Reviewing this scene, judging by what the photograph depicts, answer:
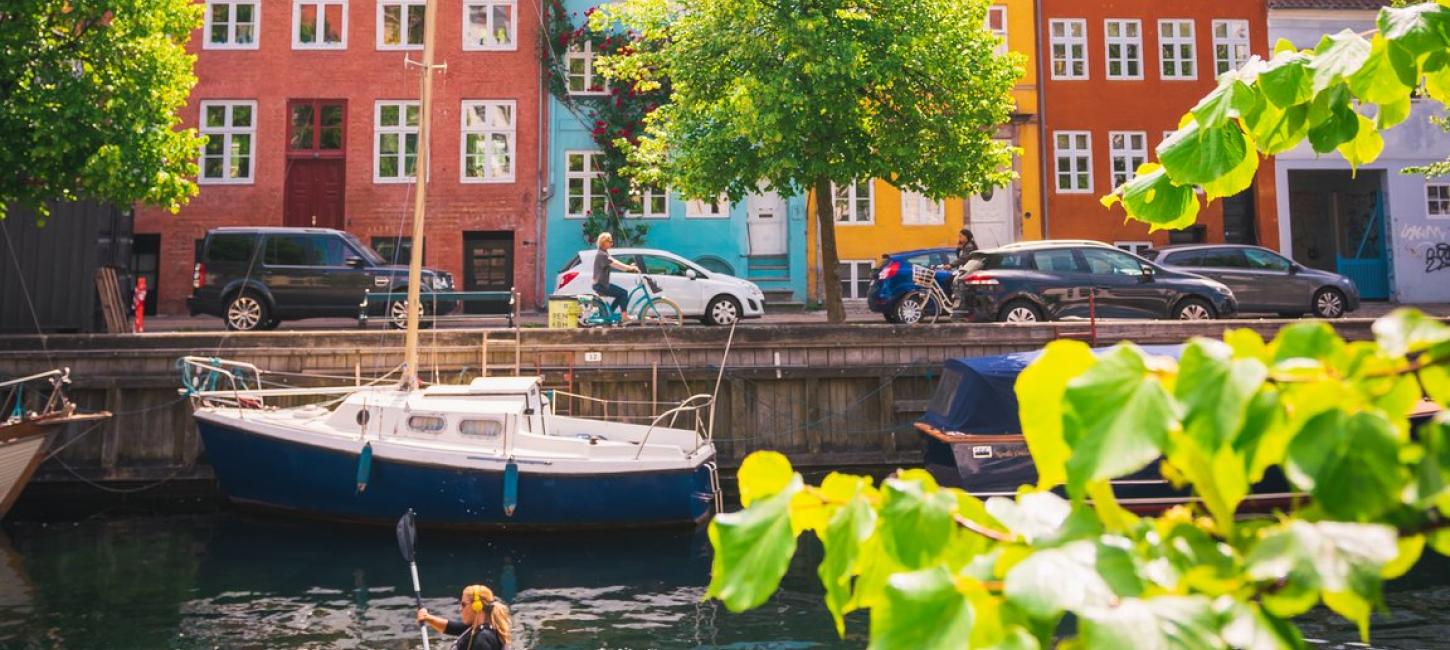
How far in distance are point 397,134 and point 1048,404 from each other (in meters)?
31.8

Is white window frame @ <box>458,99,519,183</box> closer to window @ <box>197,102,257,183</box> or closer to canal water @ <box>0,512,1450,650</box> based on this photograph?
window @ <box>197,102,257,183</box>

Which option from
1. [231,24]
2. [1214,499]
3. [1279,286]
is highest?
[231,24]

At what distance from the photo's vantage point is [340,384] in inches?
688

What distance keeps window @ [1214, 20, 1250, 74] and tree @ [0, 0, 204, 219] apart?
1198 inches

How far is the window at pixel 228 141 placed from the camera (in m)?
30.0

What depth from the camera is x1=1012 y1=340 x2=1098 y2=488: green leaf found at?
1.17m

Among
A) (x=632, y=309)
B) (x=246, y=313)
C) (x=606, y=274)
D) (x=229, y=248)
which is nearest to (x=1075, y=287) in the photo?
(x=632, y=309)

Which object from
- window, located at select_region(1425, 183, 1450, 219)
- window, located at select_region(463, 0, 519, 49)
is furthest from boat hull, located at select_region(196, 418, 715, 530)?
window, located at select_region(1425, 183, 1450, 219)

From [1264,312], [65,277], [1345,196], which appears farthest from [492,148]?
[1345,196]

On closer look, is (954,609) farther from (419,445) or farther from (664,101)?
(664,101)

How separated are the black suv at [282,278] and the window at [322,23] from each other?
448 inches

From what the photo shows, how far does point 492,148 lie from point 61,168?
46.6ft

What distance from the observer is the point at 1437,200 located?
31859 mm

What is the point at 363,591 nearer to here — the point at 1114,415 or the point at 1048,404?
the point at 1048,404
